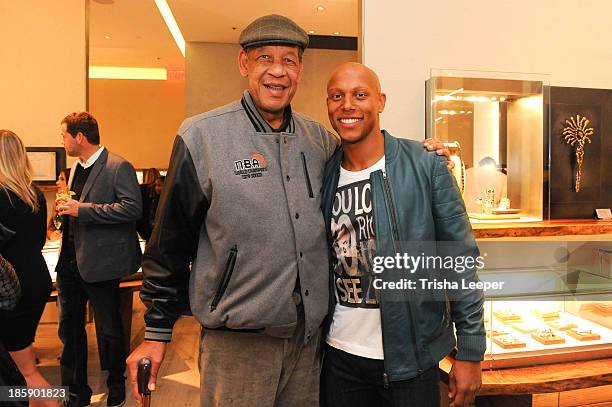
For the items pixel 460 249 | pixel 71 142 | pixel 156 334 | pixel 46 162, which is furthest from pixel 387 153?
pixel 46 162

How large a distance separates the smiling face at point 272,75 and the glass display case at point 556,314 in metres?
1.19

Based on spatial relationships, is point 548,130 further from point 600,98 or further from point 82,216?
point 82,216

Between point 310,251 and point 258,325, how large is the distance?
28 centimetres

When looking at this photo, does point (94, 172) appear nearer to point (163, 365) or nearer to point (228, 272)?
point (163, 365)

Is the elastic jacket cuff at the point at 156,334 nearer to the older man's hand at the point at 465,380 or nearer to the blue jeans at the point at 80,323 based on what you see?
the older man's hand at the point at 465,380

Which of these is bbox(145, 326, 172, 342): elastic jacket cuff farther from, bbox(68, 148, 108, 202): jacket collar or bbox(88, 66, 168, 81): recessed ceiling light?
bbox(88, 66, 168, 81): recessed ceiling light

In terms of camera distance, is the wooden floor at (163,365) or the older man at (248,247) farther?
the wooden floor at (163,365)

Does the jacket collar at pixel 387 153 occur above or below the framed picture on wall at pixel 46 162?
below

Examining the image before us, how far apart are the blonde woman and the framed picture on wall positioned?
1.99 metres

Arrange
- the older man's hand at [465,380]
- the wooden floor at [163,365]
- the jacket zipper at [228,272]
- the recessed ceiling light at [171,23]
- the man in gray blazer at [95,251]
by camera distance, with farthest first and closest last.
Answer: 1. the recessed ceiling light at [171,23]
2. the wooden floor at [163,365]
3. the man in gray blazer at [95,251]
4. the older man's hand at [465,380]
5. the jacket zipper at [228,272]

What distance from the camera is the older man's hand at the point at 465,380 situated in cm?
141

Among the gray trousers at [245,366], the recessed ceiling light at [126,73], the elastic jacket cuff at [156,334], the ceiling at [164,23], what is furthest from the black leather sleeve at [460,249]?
the recessed ceiling light at [126,73]

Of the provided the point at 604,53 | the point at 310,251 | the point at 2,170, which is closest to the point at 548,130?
the point at 604,53

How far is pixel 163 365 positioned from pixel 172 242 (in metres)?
2.62
